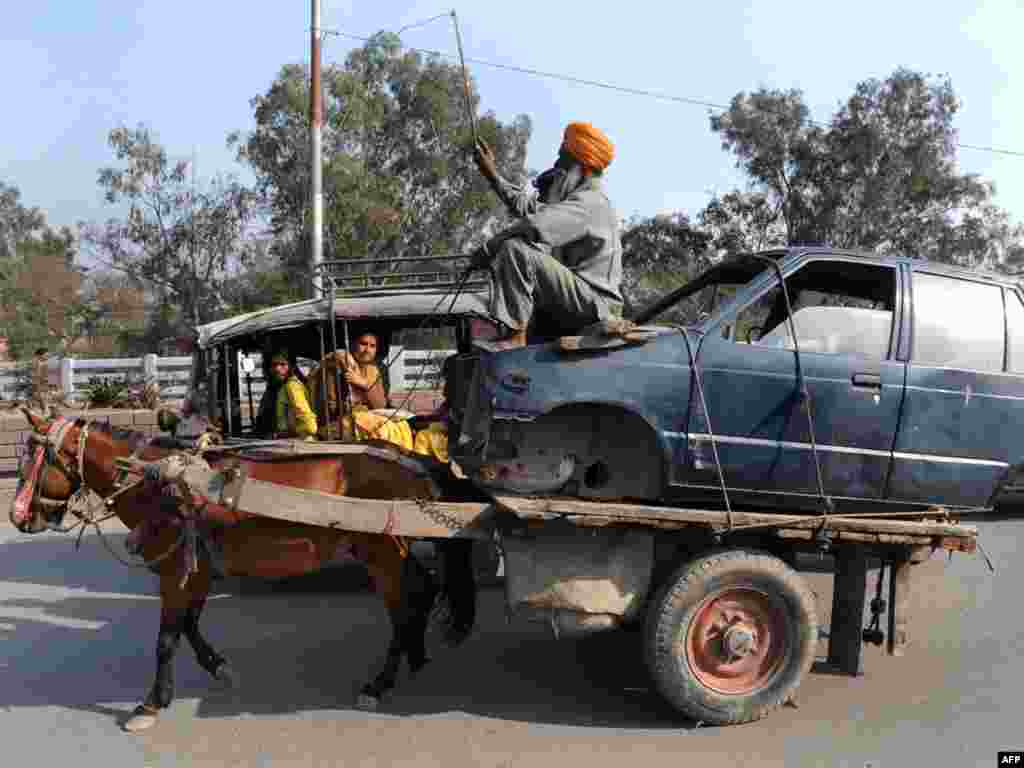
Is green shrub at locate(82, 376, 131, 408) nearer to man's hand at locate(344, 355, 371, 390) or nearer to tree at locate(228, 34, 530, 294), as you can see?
man's hand at locate(344, 355, 371, 390)

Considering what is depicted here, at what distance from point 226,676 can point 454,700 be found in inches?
48.8

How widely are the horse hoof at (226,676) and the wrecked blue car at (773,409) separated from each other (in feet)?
5.74

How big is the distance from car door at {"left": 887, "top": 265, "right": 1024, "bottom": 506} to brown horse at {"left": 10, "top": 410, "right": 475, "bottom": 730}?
239cm

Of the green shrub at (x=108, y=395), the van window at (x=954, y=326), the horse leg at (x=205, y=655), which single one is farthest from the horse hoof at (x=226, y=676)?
the green shrub at (x=108, y=395)

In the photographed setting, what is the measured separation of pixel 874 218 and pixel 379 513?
70.7 ft

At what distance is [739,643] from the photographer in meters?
4.07

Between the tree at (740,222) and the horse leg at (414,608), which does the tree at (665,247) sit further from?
the horse leg at (414,608)

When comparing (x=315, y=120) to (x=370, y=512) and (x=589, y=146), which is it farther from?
(x=370, y=512)

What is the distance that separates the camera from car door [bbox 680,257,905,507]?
4.10 m

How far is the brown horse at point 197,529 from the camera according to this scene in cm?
432

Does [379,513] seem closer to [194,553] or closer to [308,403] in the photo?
[194,553]

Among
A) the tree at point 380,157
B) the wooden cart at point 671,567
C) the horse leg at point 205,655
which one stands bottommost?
the horse leg at point 205,655

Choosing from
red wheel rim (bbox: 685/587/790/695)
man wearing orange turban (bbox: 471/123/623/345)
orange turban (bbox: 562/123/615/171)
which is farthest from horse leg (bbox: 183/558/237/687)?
orange turban (bbox: 562/123/615/171)

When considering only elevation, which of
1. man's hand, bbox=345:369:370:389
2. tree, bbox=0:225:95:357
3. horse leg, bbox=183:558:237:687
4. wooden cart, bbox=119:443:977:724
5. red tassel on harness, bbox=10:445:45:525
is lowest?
horse leg, bbox=183:558:237:687
